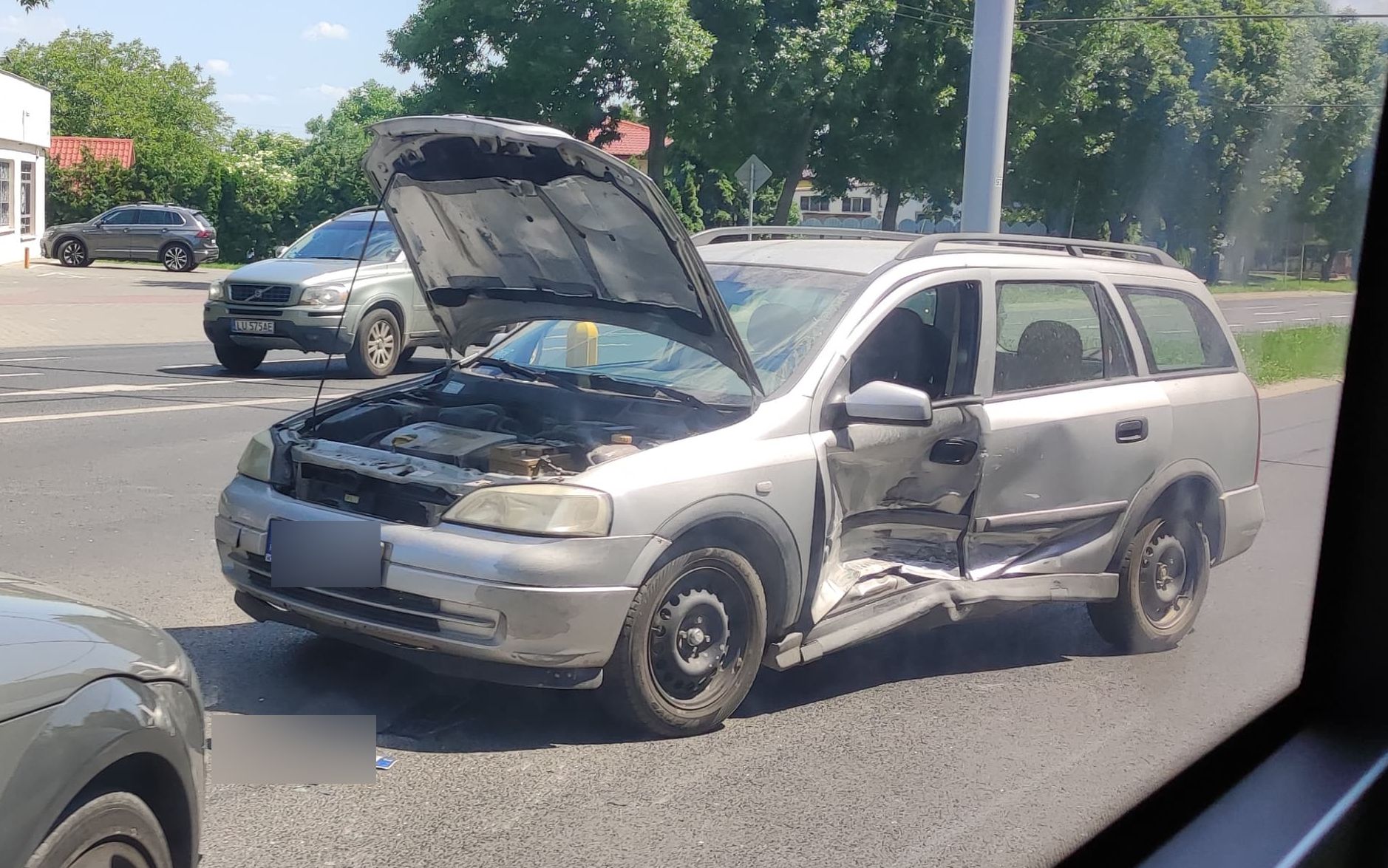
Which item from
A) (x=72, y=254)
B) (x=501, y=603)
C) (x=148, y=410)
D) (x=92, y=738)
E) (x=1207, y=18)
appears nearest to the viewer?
(x=92, y=738)

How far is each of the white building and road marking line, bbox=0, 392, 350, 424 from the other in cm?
2707

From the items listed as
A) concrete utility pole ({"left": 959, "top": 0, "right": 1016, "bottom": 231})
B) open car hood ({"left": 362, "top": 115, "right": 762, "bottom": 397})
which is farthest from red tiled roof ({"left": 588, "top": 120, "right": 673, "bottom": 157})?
open car hood ({"left": 362, "top": 115, "right": 762, "bottom": 397})

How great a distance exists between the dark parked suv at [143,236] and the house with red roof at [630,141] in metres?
12.3

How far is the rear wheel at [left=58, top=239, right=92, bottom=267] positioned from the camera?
37375 millimetres

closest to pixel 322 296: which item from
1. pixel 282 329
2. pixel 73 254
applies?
pixel 282 329

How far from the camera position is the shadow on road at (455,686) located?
463 cm

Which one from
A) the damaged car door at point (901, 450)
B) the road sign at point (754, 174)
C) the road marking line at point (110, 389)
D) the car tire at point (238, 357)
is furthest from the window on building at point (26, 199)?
the damaged car door at point (901, 450)

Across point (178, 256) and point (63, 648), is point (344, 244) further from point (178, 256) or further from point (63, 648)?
point (178, 256)

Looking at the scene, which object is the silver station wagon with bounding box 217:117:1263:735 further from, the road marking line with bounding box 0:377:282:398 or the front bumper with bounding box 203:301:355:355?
the front bumper with bounding box 203:301:355:355

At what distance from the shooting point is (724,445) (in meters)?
4.68

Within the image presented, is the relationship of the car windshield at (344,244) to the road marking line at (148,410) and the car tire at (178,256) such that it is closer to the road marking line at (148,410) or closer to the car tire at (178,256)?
the road marking line at (148,410)

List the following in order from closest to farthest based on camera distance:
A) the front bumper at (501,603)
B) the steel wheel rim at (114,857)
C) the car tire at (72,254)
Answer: the steel wheel rim at (114,857)
the front bumper at (501,603)
the car tire at (72,254)

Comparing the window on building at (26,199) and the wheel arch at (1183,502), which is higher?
the window on building at (26,199)

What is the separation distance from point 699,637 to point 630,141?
36.1 m
